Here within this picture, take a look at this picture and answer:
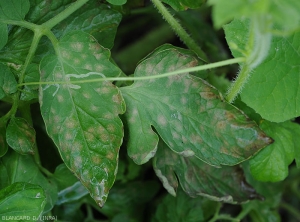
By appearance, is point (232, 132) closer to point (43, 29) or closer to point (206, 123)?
point (206, 123)

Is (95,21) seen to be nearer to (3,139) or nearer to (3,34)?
(3,34)

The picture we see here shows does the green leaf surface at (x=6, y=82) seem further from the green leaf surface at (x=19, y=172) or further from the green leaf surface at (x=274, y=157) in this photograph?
the green leaf surface at (x=274, y=157)

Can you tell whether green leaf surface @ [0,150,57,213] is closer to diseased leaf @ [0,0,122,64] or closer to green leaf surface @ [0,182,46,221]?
green leaf surface @ [0,182,46,221]

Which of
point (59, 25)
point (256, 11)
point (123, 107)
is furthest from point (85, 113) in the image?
point (256, 11)

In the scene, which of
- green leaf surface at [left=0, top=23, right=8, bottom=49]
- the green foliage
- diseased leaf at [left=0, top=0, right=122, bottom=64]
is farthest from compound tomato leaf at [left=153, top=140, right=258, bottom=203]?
green leaf surface at [left=0, top=23, right=8, bottom=49]

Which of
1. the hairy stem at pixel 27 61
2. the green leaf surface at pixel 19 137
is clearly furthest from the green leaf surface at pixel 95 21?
the green leaf surface at pixel 19 137

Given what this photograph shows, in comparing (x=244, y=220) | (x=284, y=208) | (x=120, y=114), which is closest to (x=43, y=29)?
(x=120, y=114)
